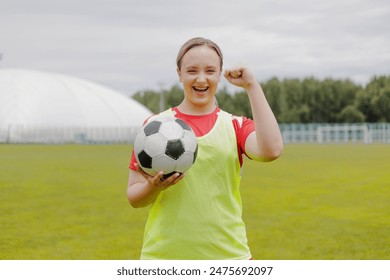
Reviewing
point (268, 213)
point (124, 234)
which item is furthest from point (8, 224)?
point (268, 213)

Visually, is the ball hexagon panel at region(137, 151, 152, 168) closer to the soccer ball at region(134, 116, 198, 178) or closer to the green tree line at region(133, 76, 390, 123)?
the soccer ball at region(134, 116, 198, 178)

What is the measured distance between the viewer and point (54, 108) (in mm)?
55156

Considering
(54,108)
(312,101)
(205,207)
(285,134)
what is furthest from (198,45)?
(54,108)

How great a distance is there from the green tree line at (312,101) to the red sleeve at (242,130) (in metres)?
39.9

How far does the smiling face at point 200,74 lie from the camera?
108 inches

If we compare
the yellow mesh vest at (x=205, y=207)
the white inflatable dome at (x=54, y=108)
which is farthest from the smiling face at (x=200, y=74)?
the white inflatable dome at (x=54, y=108)

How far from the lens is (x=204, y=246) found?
9.09 ft

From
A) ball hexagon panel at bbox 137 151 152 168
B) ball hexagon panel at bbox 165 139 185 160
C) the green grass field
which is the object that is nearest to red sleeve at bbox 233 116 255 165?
ball hexagon panel at bbox 165 139 185 160

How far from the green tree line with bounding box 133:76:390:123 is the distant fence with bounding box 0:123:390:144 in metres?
0.76

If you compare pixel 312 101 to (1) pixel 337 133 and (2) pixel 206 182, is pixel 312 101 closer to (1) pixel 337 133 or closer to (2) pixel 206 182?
(1) pixel 337 133

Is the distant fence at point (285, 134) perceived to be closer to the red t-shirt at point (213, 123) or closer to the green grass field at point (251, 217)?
the green grass field at point (251, 217)

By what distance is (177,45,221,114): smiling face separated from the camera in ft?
9.02
